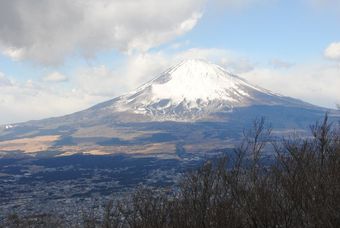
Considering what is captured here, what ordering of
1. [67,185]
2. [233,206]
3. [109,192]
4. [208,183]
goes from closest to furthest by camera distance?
[233,206] < [208,183] < [109,192] < [67,185]

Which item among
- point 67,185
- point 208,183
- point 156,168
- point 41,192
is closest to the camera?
point 208,183

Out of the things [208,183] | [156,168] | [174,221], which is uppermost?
[208,183]

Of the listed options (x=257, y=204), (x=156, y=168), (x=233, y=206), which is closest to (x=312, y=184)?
(x=257, y=204)

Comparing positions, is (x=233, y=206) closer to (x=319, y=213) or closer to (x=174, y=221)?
(x=174, y=221)

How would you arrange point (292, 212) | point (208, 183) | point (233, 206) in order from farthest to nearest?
point (208, 183) < point (233, 206) < point (292, 212)

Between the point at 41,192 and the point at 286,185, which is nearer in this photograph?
the point at 286,185

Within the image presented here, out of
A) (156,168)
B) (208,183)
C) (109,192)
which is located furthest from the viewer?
(156,168)

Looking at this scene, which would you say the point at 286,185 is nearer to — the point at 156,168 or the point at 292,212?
the point at 292,212

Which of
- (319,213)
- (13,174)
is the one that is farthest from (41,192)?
(319,213)

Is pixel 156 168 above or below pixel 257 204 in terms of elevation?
below
